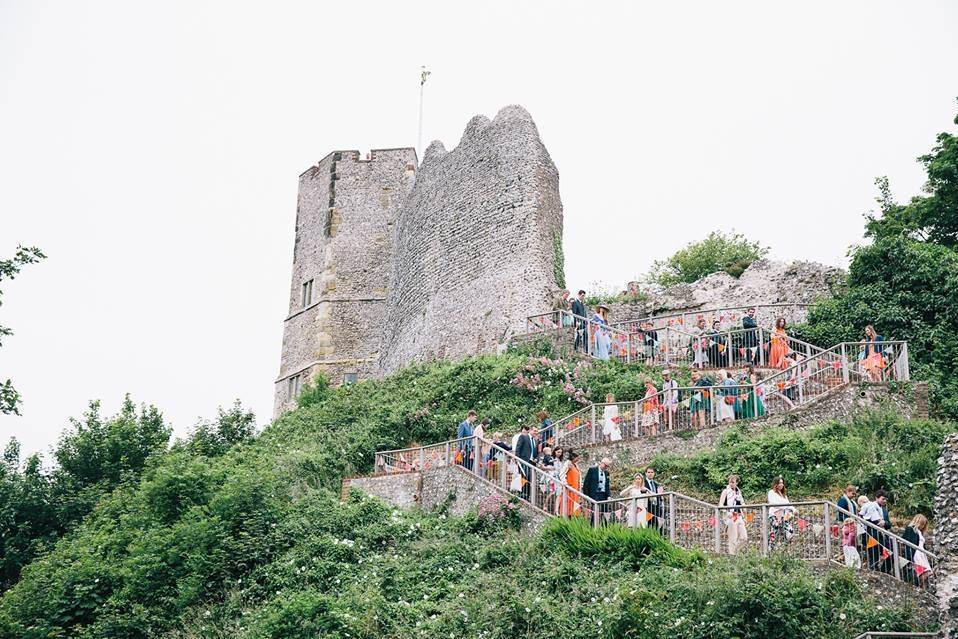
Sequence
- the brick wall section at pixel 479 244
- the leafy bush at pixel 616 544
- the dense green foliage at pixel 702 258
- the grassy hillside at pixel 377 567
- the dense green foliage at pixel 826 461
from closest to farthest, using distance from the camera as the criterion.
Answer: the grassy hillside at pixel 377 567, the leafy bush at pixel 616 544, the dense green foliage at pixel 826 461, the brick wall section at pixel 479 244, the dense green foliage at pixel 702 258

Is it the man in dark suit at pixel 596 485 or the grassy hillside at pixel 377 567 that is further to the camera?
the man in dark suit at pixel 596 485

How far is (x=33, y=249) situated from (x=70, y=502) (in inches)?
477

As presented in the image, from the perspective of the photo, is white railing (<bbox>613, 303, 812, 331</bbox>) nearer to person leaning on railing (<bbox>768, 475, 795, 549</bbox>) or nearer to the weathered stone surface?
the weathered stone surface

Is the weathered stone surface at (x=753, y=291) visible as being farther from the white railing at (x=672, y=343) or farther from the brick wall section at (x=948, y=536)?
the brick wall section at (x=948, y=536)

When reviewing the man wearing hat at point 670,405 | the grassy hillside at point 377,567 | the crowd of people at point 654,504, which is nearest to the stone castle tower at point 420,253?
the grassy hillside at point 377,567

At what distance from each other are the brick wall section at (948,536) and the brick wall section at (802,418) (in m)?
6.90

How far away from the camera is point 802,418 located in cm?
2180

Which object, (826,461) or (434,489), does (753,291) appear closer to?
(826,461)

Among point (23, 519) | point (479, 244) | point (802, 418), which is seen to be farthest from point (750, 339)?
point (23, 519)

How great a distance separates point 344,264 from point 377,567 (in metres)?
28.8

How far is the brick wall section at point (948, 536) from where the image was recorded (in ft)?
44.6

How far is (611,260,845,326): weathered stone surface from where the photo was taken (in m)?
31.6

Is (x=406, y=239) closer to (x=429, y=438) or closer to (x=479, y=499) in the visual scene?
(x=429, y=438)

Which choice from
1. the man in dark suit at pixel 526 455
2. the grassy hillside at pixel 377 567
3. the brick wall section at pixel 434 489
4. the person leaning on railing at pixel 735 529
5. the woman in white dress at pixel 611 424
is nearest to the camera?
the grassy hillside at pixel 377 567
